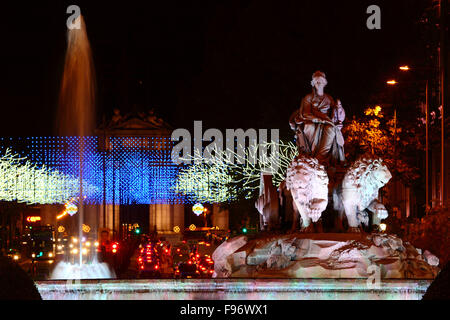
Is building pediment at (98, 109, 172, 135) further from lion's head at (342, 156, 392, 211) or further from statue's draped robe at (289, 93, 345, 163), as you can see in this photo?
lion's head at (342, 156, 392, 211)

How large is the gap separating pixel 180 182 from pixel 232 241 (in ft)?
125

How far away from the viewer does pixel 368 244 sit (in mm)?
17078

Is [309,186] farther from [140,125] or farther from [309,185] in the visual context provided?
[140,125]

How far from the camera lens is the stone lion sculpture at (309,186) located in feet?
58.9

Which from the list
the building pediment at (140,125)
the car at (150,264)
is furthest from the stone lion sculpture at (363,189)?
the building pediment at (140,125)

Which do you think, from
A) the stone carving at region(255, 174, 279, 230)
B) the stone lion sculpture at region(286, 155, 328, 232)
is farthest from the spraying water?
the stone lion sculpture at region(286, 155, 328, 232)

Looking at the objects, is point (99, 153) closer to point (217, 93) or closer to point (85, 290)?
point (217, 93)

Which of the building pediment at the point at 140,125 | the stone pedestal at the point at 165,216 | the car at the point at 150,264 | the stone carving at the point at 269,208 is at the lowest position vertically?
the stone pedestal at the point at 165,216

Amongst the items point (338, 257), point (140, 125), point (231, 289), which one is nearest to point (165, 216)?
point (140, 125)

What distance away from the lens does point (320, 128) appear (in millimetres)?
19125

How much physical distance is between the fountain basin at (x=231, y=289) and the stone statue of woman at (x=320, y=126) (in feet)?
15.5

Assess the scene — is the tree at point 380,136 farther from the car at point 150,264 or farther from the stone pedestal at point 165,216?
the stone pedestal at point 165,216

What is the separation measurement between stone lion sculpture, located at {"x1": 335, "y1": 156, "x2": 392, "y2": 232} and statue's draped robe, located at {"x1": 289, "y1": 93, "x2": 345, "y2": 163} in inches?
38.6
